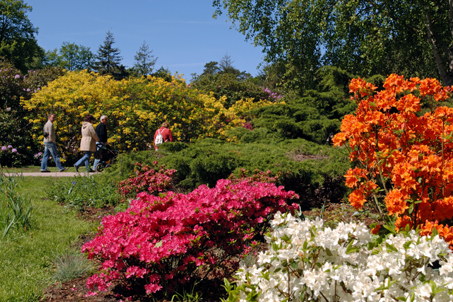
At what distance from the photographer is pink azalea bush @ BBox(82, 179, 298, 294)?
2.33m

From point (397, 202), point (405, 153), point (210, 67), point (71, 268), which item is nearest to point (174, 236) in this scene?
point (71, 268)

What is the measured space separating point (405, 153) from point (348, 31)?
11.4m

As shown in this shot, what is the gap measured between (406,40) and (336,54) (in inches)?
104

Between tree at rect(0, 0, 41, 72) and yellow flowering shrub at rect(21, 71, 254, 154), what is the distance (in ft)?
106

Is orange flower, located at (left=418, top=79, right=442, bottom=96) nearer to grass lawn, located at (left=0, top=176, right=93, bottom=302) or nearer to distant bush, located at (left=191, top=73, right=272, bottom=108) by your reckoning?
grass lawn, located at (left=0, top=176, right=93, bottom=302)

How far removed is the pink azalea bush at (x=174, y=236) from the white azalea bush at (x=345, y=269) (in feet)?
2.40

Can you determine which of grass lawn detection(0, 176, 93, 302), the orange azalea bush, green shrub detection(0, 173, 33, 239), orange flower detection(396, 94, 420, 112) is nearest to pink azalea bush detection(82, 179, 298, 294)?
grass lawn detection(0, 176, 93, 302)

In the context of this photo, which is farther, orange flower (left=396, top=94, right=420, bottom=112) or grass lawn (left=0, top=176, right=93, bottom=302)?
grass lawn (left=0, top=176, right=93, bottom=302)

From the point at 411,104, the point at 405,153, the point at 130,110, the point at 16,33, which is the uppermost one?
the point at 16,33

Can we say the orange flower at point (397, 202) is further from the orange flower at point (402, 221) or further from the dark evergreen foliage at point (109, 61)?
the dark evergreen foliage at point (109, 61)

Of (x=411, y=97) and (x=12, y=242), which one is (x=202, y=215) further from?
(x=12, y=242)

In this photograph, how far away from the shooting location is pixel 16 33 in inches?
1572

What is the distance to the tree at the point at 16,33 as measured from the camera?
37.9 m

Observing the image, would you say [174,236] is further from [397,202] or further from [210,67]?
[210,67]
